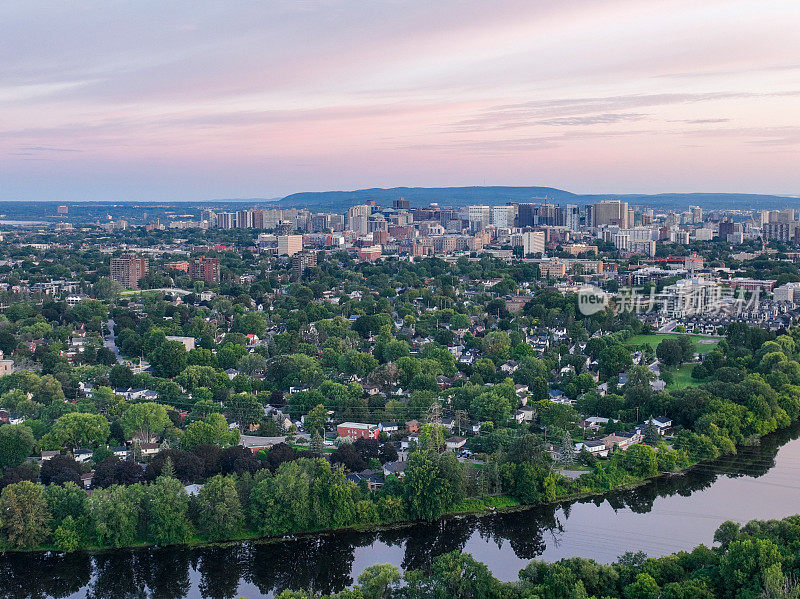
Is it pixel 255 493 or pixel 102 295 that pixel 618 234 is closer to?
pixel 102 295

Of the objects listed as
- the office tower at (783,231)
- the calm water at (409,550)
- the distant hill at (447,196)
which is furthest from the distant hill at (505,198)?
the calm water at (409,550)

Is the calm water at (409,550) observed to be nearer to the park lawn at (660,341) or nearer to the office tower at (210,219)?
the park lawn at (660,341)

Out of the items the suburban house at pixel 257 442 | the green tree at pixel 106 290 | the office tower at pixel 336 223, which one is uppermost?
the office tower at pixel 336 223

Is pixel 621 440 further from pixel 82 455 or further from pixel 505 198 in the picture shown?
pixel 505 198

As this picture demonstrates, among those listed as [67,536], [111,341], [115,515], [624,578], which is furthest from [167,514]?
[111,341]

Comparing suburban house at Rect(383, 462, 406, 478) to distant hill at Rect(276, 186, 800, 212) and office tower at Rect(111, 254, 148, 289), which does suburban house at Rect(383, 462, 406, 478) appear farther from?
distant hill at Rect(276, 186, 800, 212)

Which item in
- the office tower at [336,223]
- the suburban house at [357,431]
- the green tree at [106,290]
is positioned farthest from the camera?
the office tower at [336,223]

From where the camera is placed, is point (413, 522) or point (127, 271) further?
point (127, 271)
